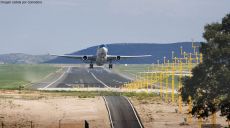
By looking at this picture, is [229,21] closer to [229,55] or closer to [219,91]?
[229,55]

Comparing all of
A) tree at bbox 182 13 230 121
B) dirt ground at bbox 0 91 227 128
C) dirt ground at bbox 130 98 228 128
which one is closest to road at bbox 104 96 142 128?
dirt ground at bbox 0 91 227 128

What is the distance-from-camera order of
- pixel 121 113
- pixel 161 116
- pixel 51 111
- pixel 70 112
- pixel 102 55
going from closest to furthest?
pixel 121 113
pixel 161 116
pixel 70 112
pixel 51 111
pixel 102 55

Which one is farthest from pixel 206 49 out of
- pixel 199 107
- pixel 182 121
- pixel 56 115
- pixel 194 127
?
pixel 56 115

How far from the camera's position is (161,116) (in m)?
101

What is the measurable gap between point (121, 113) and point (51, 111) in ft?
51.1

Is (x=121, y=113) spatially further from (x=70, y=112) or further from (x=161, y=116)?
(x=70, y=112)

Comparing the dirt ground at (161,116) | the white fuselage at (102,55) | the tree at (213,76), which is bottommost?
the dirt ground at (161,116)

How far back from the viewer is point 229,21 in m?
63.0

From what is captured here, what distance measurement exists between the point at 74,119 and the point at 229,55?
4229 cm

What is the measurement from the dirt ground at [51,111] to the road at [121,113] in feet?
4.86

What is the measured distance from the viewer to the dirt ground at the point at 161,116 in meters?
90.6

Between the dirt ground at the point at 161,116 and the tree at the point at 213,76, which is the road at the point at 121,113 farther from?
the tree at the point at 213,76

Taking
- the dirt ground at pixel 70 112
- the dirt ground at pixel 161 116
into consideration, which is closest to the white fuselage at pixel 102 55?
the dirt ground at pixel 70 112

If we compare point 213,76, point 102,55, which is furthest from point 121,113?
point 102,55
